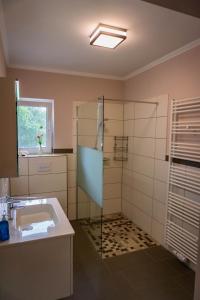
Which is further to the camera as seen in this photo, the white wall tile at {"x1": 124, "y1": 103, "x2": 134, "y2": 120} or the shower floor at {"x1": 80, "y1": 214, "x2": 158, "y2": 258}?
the white wall tile at {"x1": 124, "y1": 103, "x2": 134, "y2": 120}

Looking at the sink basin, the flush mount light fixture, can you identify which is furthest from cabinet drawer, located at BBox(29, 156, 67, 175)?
the flush mount light fixture

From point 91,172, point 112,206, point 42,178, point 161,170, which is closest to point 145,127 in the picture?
point 161,170

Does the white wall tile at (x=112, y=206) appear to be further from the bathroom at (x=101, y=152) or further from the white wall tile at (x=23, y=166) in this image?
the white wall tile at (x=23, y=166)

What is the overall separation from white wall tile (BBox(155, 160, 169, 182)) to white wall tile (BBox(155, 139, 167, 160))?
6 centimetres

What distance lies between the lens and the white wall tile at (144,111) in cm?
273

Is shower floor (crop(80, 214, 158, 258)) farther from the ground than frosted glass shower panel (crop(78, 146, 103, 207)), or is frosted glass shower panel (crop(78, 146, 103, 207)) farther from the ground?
frosted glass shower panel (crop(78, 146, 103, 207))

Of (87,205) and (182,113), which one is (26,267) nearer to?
(87,205)

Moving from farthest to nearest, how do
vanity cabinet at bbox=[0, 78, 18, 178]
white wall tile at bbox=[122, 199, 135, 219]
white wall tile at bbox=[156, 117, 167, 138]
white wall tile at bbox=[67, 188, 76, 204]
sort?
white wall tile at bbox=[122, 199, 135, 219] < white wall tile at bbox=[67, 188, 76, 204] < white wall tile at bbox=[156, 117, 167, 138] < vanity cabinet at bbox=[0, 78, 18, 178]

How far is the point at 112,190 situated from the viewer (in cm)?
353

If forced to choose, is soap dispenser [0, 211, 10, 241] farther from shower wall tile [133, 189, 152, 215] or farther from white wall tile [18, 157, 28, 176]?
shower wall tile [133, 189, 152, 215]

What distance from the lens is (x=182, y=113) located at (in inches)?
87.0

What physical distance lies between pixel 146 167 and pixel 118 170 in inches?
28.6

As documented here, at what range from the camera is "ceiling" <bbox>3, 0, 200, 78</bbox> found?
1.51 metres

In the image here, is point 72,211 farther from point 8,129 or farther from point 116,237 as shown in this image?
point 8,129
